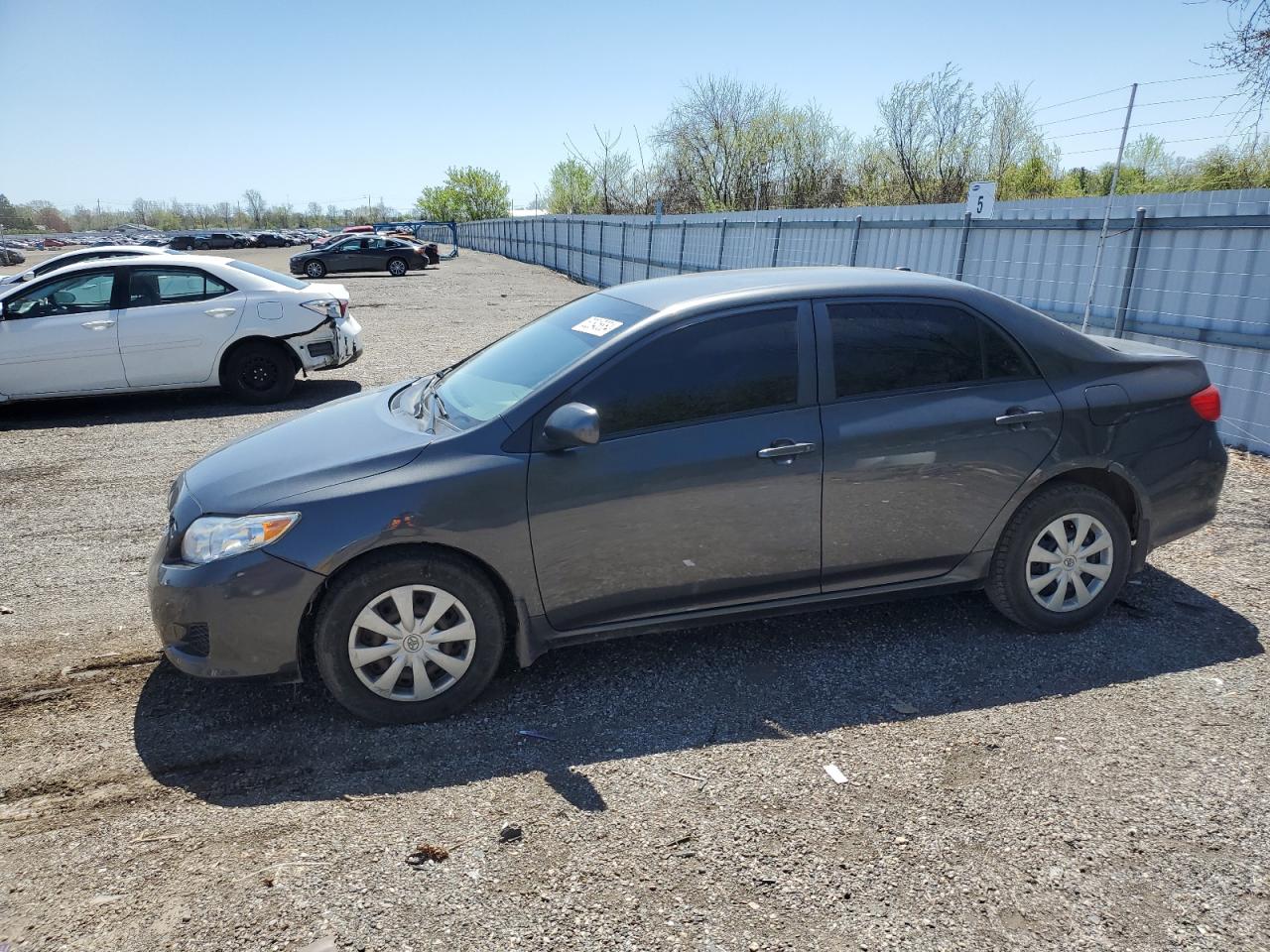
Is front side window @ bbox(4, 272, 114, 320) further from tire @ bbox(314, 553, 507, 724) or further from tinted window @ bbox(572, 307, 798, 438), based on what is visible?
tinted window @ bbox(572, 307, 798, 438)

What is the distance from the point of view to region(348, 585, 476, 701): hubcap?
3.42 meters

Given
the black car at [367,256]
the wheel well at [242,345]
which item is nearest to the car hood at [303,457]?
the wheel well at [242,345]

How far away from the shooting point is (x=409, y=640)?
11.4ft

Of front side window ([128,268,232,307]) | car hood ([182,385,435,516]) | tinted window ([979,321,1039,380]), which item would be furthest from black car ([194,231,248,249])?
tinted window ([979,321,1039,380])

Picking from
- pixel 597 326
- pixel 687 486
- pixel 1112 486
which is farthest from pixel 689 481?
pixel 1112 486

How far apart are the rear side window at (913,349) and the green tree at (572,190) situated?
5413 cm

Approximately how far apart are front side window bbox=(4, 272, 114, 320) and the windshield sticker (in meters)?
7.34

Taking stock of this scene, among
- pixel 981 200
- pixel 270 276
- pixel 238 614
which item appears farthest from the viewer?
pixel 270 276

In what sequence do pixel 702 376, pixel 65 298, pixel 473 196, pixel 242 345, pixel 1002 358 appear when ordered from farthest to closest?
1. pixel 473 196
2. pixel 242 345
3. pixel 65 298
4. pixel 1002 358
5. pixel 702 376

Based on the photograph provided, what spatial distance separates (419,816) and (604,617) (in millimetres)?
1064

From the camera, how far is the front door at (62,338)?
8.98 metres

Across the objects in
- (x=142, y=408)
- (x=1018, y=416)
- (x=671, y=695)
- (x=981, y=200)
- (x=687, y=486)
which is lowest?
(x=142, y=408)

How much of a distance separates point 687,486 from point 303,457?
5.25 ft

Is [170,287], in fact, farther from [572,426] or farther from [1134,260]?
[1134,260]
